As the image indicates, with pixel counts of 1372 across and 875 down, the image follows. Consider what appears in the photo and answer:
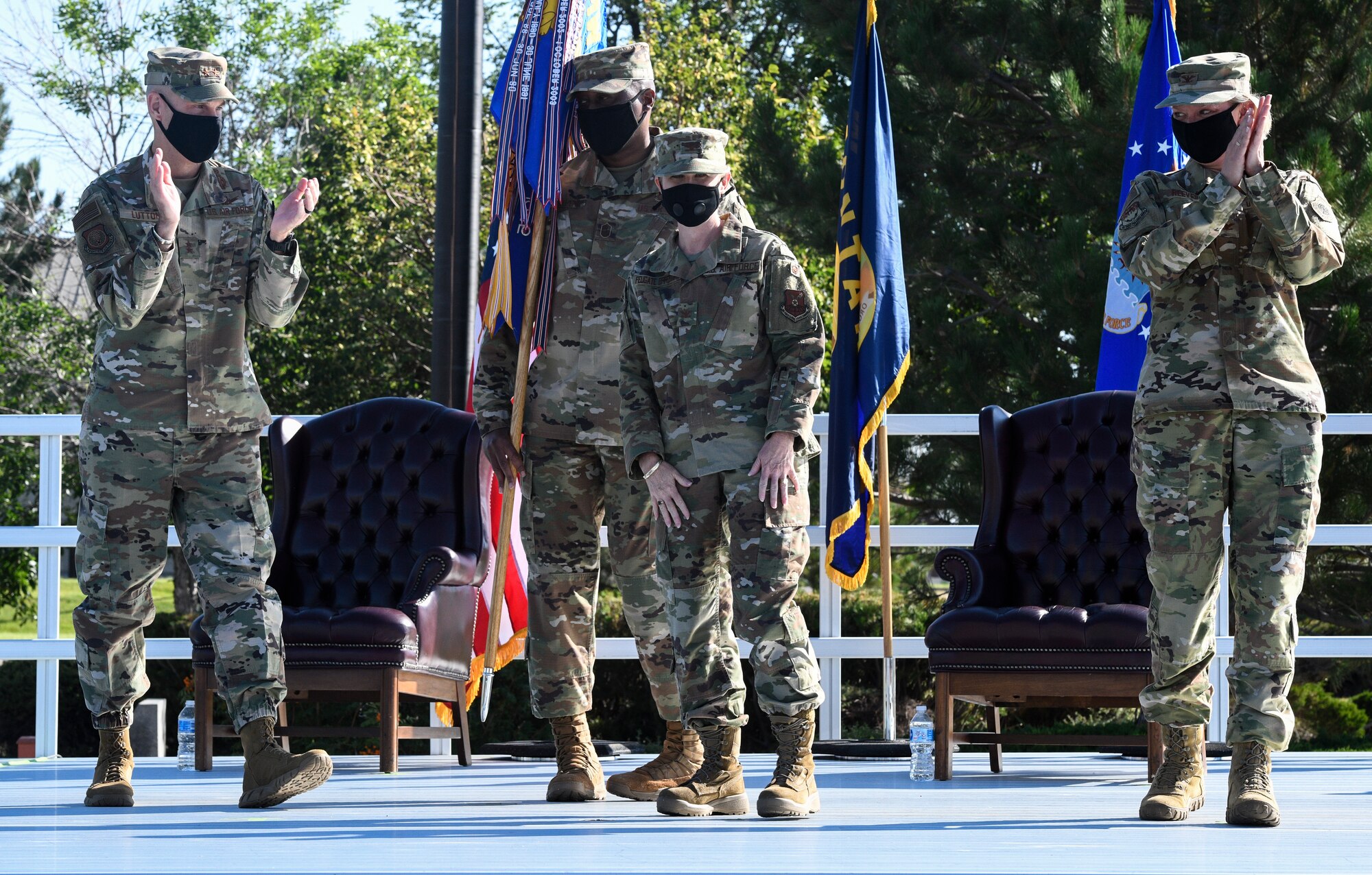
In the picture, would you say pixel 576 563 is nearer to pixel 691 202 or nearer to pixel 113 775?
pixel 691 202

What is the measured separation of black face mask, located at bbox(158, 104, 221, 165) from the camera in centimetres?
496

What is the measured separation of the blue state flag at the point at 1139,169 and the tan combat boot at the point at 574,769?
3508mm

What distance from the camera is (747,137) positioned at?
14.1 m

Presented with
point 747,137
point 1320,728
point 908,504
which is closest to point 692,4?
point 747,137

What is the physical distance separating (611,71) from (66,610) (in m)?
30.9

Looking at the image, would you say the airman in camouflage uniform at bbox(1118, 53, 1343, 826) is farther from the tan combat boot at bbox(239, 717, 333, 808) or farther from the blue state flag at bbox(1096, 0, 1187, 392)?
the blue state flag at bbox(1096, 0, 1187, 392)

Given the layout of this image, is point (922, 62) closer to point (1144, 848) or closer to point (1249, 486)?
point (1249, 486)

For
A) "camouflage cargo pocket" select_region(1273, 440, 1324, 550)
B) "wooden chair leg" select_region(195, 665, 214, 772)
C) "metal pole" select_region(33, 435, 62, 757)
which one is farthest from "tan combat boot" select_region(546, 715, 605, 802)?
"metal pole" select_region(33, 435, 62, 757)

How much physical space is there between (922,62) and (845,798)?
8527mm

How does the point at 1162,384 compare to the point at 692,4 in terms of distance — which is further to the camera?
the point at 692,4

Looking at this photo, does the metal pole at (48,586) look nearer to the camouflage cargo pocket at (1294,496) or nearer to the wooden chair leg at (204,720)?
the wooden chair leg at (204,720)

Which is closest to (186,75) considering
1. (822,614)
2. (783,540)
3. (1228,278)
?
(783,540)

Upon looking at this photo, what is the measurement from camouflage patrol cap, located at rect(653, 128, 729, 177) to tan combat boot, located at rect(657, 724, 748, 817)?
1532 millimetres

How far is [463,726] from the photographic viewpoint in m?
7.01
